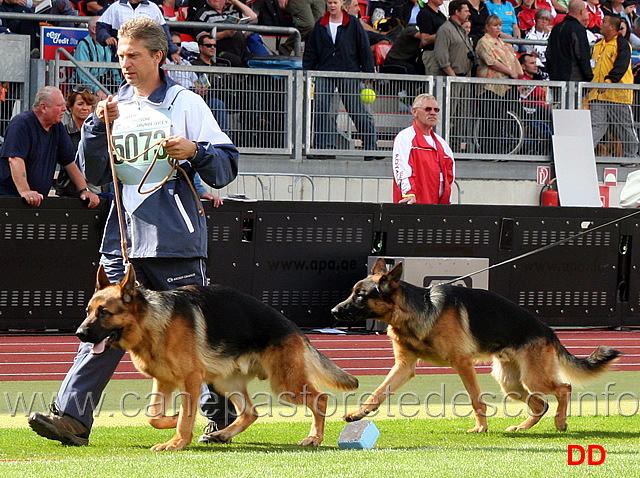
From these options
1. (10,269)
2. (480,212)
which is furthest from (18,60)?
(480,212)

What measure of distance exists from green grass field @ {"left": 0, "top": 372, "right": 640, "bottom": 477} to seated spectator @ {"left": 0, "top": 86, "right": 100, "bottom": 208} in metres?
2.68

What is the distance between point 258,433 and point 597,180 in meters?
11.4

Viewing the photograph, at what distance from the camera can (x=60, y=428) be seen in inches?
252

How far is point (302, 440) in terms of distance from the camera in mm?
6797

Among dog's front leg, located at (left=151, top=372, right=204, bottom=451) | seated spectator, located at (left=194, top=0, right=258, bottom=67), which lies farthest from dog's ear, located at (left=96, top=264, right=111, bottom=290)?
seated spectator, located at (left=194, top=0, right=258, bottom=67)

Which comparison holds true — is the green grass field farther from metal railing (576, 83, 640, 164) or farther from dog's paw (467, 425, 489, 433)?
metal railing (576, 83, 640, 164)

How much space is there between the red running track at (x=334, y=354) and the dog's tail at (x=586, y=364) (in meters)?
2.77

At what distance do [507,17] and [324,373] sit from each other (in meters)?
14.2

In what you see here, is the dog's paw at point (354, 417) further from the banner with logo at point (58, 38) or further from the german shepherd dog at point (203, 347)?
the banner with logo at point (58, 38)

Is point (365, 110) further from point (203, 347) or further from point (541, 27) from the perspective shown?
point (203, 347)

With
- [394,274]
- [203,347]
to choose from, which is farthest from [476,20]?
[203,347]

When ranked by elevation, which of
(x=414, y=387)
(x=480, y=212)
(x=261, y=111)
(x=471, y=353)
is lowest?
(x=414, y=387)

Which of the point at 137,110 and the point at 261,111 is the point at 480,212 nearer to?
the point at 261,111

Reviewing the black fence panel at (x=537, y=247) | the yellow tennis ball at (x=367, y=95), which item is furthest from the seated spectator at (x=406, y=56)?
the black fence panel at (x=537, y=247)
